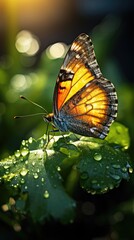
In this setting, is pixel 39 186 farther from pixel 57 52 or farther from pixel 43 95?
pixel 57 52

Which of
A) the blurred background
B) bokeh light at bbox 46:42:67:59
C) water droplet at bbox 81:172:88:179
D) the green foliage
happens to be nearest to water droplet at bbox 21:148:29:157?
the green foliage

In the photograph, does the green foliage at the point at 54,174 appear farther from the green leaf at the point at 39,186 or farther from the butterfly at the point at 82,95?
the butterfly at the point at 82,95

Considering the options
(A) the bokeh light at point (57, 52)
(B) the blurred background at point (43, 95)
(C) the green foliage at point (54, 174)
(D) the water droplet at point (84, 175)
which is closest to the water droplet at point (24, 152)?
(C) the green foliage at point (54, 174)

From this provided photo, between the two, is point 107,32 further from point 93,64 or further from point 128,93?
point 93,64

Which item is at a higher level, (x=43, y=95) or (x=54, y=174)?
(x=43, y=95)

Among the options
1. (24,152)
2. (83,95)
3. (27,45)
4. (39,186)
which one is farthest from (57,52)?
(39,186)

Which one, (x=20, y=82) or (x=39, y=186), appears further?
(x=20, y=82)

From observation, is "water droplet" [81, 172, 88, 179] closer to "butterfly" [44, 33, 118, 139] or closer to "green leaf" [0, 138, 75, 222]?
"green leaf" [0, 138, 75, 222]

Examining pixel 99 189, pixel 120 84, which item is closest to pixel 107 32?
pixel 120 84
